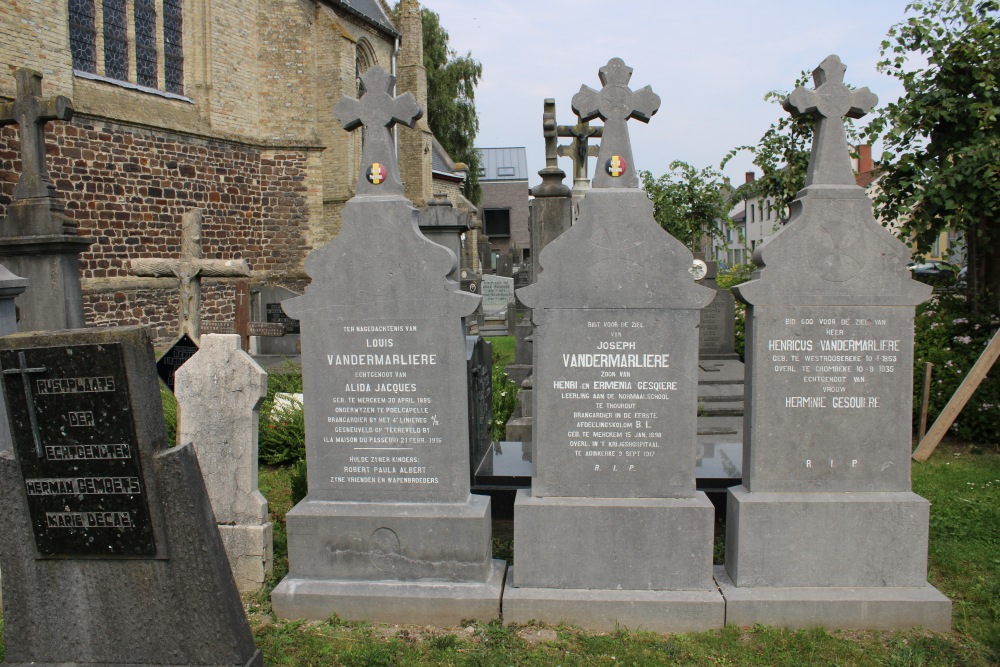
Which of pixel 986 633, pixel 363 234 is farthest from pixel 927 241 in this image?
pixel 363 234

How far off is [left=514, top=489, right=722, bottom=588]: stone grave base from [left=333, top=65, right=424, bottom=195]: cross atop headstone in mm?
1989

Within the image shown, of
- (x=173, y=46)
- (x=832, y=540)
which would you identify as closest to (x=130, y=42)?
(x=173, y=46)

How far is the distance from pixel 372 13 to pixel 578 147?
15.7m

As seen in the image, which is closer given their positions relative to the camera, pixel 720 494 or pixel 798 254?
pixel 798 254

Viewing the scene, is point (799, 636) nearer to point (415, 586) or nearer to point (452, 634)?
point (452, 634)

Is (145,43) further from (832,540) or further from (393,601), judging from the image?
(832,540)

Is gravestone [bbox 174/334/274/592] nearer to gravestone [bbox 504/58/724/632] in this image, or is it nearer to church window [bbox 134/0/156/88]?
gravestone [bbox 504/58/724/632]

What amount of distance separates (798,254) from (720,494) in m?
1.86

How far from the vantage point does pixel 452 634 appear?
3.95 m

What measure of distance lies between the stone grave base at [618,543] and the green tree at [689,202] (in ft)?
45.6

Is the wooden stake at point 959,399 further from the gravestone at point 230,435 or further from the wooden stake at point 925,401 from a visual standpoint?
the gravestone at point 230,435

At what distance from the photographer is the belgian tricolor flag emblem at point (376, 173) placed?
13.8ft

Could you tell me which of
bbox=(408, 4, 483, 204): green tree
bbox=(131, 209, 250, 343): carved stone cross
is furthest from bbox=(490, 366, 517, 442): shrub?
bbox=(408, 4, 483, 204): green tree

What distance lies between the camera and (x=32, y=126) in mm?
7648
